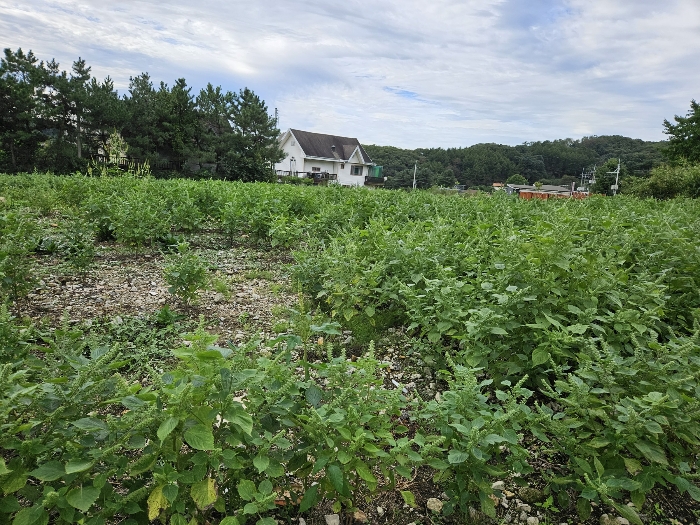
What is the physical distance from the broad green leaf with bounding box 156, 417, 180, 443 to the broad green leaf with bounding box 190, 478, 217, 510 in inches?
9.9

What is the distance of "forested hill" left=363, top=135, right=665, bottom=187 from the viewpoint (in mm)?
54719

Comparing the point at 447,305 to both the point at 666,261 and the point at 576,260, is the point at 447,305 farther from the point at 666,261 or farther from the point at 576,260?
the point at 666,261

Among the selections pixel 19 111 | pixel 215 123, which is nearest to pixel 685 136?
pixel 215 123

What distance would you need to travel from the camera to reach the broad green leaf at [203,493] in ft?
4.45

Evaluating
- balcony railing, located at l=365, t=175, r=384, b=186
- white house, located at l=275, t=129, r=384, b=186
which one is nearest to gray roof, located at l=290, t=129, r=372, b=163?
white house, located at l=275, t=129, r=384, b=186

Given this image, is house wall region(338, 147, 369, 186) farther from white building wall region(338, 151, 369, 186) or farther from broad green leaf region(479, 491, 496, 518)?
broad green leaf region(479, 491, 496, 518)

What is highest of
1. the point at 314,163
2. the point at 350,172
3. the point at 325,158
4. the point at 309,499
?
the point at 325,158

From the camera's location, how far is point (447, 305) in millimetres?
2768

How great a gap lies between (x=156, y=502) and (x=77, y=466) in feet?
0.89

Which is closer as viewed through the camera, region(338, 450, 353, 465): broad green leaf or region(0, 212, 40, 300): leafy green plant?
region(338, 450, 353, 465): broad green leaf

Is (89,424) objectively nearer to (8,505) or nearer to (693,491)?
(8,505)

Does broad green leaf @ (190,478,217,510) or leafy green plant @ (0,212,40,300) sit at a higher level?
leafy green plant @ (0,212,40,300)

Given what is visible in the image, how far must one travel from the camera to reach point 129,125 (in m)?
26.9

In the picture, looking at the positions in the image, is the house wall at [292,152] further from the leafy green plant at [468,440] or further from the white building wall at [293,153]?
the leafy green plant at [468,440]
